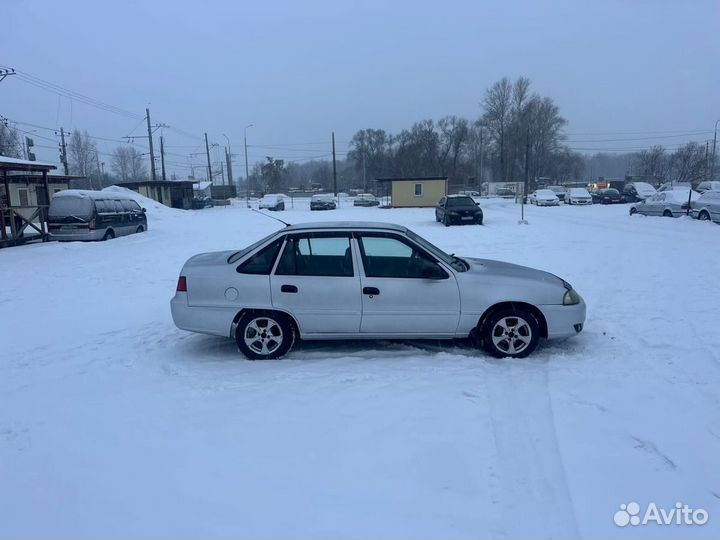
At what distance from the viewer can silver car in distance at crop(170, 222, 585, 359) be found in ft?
17.6

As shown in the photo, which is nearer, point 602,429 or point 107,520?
point 107,520

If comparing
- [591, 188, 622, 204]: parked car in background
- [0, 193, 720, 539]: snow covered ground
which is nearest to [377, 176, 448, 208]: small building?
[591, 188, 622, 204]: parked car in background

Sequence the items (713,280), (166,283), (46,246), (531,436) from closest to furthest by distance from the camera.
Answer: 1. (531,436)
2. (713,280)
3. (166,283)
4. (46,246)

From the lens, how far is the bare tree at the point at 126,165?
107938 mm

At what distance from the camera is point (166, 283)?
10.5 meters

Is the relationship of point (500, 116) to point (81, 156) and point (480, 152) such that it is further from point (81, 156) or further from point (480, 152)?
point (81, 156)

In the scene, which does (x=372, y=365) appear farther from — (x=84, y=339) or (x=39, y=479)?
(x=84, y=339)

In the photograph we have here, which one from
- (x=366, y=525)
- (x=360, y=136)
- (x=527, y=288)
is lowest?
(x=366, y=525)

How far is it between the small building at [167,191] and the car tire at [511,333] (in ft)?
161

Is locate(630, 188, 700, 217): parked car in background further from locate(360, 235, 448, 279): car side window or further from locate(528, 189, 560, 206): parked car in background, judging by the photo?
locate(360, 235, 448, 279): car side window

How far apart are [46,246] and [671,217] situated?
89.8 feet

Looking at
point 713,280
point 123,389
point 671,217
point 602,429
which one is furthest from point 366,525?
point 671,217

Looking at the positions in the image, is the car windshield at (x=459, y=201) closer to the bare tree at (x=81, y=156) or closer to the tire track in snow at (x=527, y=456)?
the tire track in snow at (x=527, y=456)

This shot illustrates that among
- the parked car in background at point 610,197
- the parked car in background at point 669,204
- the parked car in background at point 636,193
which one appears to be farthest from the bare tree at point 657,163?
the parked car in background at point 669,204
